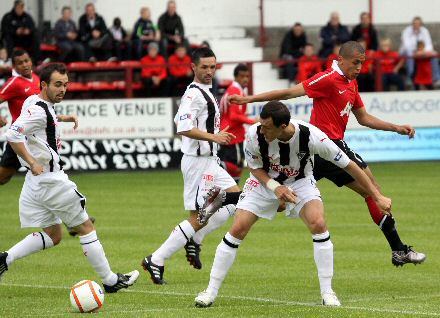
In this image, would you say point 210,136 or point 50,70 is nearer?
point 50,70

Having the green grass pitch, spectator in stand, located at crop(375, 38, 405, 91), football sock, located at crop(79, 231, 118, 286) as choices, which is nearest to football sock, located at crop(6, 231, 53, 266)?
the green grass pitch

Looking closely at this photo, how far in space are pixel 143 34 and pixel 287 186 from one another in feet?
61.2

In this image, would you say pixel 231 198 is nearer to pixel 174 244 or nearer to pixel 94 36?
A: pixel 174 244

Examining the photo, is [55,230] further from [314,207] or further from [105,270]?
[314,207]

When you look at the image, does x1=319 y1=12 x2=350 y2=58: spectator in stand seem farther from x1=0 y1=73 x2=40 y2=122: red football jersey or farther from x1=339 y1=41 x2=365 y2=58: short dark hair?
x1=339 y1=41 x2=365 y2=58: short dark hair

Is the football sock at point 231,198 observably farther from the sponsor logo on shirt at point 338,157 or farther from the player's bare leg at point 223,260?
the sponsor logo on shirt at point 338,157

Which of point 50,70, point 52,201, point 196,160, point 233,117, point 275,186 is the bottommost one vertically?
point 233,117

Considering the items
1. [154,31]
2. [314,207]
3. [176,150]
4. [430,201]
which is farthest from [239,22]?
[314,207]

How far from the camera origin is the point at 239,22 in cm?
3234

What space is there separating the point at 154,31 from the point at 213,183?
54.8ft

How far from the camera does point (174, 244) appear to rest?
39.9ft

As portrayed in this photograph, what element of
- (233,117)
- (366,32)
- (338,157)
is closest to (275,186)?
(338,157)

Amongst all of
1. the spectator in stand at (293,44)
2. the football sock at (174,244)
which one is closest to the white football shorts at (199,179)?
the football sock at (174,244)

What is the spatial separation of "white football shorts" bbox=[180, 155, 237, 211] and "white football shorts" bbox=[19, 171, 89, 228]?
1450mm
